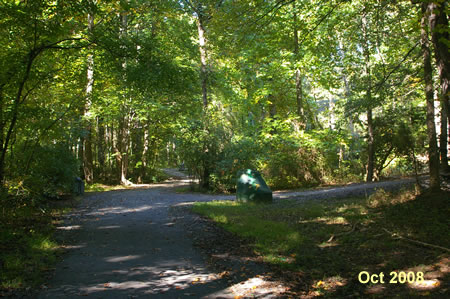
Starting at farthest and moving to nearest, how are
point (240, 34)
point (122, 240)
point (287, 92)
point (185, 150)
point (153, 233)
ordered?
1. point (287, 92)
2. point (185, 150)
3. point (240, 34)
4. point (153, 233)
5. point (122, 240)

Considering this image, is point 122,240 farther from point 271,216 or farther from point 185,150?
point 185,150

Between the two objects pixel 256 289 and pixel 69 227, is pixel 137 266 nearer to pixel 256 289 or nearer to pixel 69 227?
pixel 256 289

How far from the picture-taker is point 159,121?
84.5ft

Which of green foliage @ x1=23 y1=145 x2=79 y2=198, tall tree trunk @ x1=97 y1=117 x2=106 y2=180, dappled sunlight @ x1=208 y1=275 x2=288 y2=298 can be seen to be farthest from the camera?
Result: tall tree trunk @ x1=97 y1=117 x2=106 y2=180

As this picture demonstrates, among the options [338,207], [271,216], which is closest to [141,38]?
[271,216]

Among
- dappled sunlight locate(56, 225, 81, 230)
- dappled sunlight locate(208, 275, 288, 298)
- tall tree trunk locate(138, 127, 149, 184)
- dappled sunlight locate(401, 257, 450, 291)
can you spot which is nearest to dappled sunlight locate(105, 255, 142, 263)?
Result: dappled sunlight locate(208, 275, 288, 298)

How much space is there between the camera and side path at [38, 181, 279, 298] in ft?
14.5

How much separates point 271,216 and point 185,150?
29.1 feet

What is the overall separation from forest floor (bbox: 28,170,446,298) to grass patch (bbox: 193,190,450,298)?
1.63 ft

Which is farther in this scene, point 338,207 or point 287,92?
point 287,92

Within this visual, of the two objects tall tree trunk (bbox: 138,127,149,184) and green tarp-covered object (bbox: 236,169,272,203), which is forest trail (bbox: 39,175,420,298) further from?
tall tree trunk (bbox: 138,127,149,184)

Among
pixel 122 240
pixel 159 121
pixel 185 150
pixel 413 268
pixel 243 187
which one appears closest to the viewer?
pixel 413 268
